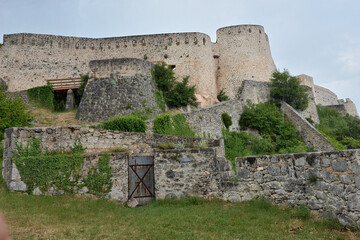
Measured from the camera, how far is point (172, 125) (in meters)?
15.5

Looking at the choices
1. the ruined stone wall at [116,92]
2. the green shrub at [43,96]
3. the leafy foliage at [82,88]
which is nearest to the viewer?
the ruined stone wall at [116,92]

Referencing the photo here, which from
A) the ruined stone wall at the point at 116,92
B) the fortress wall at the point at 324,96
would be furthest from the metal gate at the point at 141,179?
the fortress wall at the point at 324,96

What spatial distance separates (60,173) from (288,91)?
2094cm

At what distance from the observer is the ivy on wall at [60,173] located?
8.78m

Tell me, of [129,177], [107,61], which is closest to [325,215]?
[129,177]

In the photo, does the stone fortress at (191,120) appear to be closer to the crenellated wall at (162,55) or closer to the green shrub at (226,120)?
the crenellated wall at (162,55)

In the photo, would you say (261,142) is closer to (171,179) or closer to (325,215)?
(171,179)

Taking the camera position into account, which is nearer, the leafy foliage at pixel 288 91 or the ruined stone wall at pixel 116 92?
the ruined stone wall at pixel 116 92

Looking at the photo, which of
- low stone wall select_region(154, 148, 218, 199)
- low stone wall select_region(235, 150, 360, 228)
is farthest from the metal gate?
low stone wall select_region(235, 150, 360, 228)

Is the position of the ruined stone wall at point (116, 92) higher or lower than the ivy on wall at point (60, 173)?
higher

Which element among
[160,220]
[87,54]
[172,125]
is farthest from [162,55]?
[160,220]

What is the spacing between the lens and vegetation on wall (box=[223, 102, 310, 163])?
19203 millimetres

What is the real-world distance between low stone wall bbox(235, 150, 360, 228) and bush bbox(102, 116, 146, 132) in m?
6.87

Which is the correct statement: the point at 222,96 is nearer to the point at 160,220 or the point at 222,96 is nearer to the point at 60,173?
the point at 60,173
